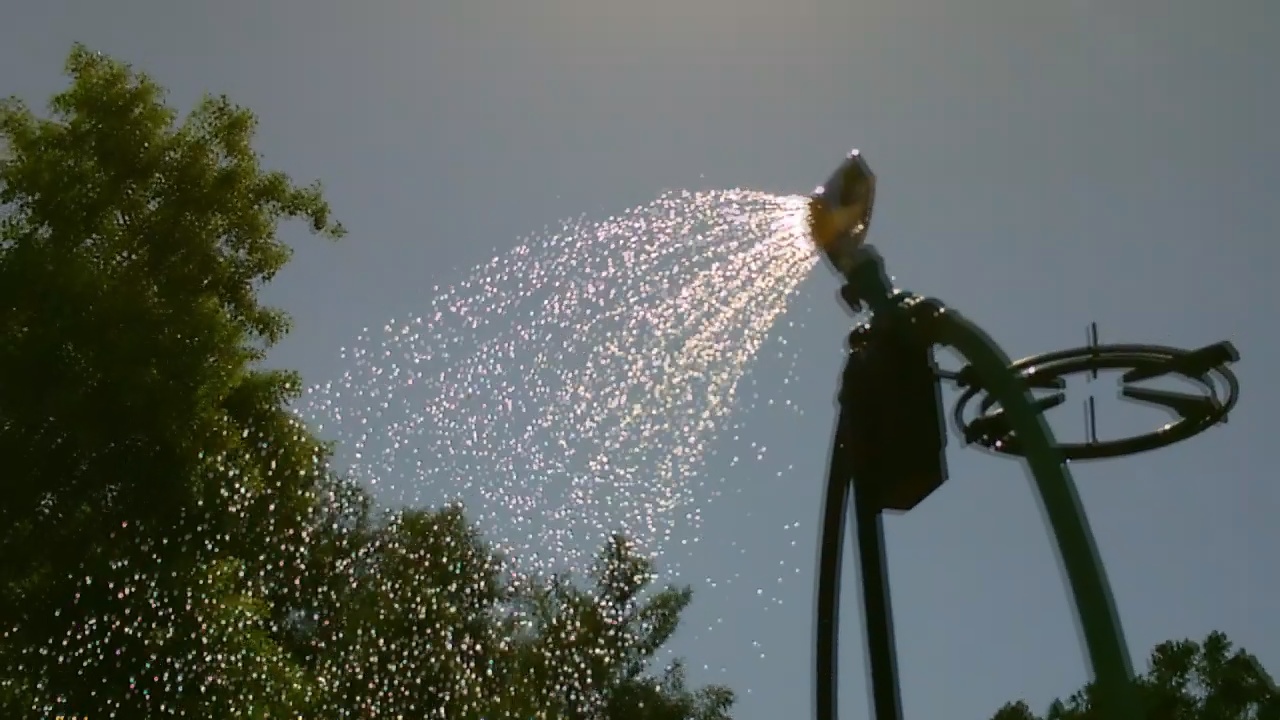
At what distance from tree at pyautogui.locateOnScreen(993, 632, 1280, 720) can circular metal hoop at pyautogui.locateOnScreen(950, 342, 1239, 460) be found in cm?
2003

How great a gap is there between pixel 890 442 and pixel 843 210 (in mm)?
1066

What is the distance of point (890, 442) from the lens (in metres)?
6.12

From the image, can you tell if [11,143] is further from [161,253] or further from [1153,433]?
[1153,433]

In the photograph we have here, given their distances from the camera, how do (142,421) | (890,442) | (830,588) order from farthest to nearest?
1. (142,421)
2. (830,588)
3. (890,442)

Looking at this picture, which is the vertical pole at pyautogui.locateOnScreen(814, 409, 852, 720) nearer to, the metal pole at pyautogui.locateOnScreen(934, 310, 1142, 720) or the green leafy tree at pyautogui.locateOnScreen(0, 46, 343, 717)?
the metal pole at pyautogui.locateOnScreen(934, 310, 1142, 720)

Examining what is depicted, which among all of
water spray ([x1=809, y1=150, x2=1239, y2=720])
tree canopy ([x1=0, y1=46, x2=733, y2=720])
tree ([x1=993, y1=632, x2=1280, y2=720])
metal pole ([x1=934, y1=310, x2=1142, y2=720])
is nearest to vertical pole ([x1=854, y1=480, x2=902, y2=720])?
water spray ([x1=809, y1=150, x2=1239, y2=720])

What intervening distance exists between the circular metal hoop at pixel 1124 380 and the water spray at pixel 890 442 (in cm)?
121

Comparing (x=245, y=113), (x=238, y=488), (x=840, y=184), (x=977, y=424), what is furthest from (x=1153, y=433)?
(x=245, y=113)

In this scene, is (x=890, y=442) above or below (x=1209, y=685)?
below

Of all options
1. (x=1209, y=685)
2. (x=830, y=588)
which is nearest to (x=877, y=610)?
(x=830, y=588)

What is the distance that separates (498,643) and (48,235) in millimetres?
14598

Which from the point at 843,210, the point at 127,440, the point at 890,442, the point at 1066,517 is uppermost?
the point at 127,440

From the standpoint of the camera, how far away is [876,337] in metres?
6.25

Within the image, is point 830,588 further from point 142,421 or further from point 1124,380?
point 142,421
